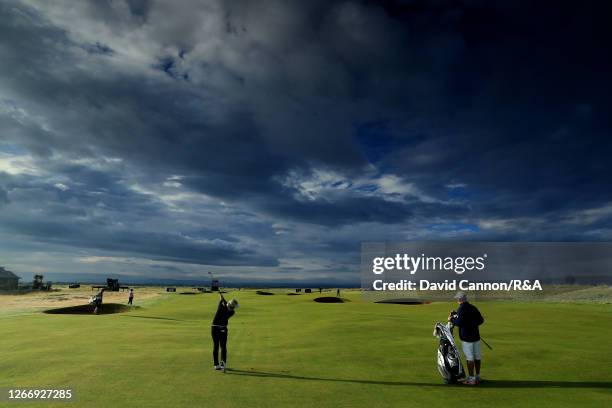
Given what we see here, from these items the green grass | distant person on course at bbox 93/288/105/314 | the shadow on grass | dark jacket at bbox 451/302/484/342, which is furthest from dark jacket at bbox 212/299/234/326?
distant person on course at bbox 93/288/105/314

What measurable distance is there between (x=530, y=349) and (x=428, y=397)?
1025cm

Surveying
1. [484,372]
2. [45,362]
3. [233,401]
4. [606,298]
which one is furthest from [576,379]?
[606,298]

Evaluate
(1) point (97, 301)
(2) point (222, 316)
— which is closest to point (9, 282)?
(1) point (97, 301)

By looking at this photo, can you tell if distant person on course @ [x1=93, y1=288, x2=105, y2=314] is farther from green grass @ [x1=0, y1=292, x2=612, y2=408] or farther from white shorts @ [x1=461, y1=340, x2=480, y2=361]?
white shorts @ [x1=461, y1=340, x2=480, y2=361]

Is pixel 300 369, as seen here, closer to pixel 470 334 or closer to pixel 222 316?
pixel 222 316

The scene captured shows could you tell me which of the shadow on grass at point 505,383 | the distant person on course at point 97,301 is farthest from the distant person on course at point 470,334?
the distant person on course at point 97,301

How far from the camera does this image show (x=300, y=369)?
49.8 feet

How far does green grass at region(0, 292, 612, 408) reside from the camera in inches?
451

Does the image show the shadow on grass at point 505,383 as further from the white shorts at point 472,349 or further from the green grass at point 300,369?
the white shorts at point 472,349

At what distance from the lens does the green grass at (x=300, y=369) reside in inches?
451

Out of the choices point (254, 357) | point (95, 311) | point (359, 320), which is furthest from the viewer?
point (95, 311)

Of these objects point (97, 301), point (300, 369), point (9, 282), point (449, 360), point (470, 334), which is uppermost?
point (470, 334)

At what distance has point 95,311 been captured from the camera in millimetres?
47406

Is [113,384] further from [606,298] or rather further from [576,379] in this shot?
[606,298]
